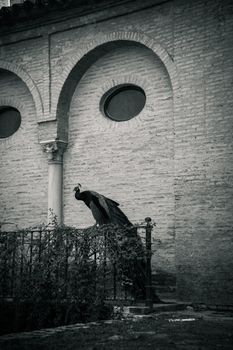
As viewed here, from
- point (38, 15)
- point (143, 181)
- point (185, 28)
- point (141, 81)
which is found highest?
point (38, 15)

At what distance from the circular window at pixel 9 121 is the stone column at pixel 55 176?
53.5 inches

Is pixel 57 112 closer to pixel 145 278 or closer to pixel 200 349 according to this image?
pixel 145 278

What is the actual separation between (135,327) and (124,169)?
4.75 m

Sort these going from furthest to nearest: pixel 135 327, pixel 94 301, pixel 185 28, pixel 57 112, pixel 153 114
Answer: pixel 57 112, pixel 153 114, pixel 185 28, pixel 94 301, pixel 135 327

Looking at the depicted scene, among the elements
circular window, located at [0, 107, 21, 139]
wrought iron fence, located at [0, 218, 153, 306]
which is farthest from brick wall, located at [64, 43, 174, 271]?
wrought iron fence, located at [0, 218, 153, 306]

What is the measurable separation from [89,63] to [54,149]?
2102 mm

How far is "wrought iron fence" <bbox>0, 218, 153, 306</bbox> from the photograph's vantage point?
20.4 ft

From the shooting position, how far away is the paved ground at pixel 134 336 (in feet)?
13.0

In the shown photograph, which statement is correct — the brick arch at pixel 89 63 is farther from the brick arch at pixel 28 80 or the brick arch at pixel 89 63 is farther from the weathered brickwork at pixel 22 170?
the weathered brickwork at pixel 22 170

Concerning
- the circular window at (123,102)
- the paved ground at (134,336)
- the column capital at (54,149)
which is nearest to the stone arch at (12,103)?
the column capital at (54,149)

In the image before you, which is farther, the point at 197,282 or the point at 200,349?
the point at 197,282

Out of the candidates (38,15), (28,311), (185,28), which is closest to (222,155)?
(185,28)

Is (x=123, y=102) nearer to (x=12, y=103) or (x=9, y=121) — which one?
(x=12, y=103)

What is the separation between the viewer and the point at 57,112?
10203mm
